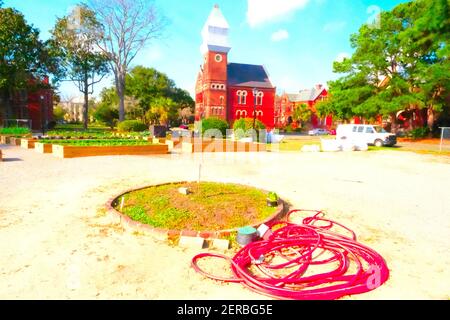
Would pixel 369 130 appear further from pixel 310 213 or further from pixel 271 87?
pixel 271 87

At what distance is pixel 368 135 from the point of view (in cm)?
2589

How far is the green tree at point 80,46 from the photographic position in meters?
35.7

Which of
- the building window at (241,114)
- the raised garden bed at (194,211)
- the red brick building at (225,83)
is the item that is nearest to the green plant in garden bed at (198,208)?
the raised garden bed at (194,211)

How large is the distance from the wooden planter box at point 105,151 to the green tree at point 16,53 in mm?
28830

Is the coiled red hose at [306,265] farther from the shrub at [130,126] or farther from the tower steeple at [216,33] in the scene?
the tower steeple at [216,33]

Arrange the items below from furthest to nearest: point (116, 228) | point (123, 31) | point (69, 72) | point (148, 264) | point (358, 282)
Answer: point (69, 72)
point (123, 31)
point (116, 228)
point (148, 264)
point (358, 282)

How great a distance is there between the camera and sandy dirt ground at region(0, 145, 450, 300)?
3.65m

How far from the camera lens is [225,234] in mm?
5156

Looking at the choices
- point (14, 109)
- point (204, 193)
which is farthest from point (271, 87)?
point (204, 193)

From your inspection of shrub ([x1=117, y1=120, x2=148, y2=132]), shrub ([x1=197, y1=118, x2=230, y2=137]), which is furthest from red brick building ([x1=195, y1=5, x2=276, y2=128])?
shrub ([x1=197, y1=118, x2=230, y2=137])

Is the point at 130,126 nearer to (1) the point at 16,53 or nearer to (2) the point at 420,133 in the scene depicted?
(1) the point at 16,53

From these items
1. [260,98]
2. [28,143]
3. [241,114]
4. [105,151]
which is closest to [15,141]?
[28,143]

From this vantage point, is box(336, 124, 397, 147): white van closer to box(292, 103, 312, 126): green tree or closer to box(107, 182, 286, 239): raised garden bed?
box(107, 182, 286, 239): raised garden bed
